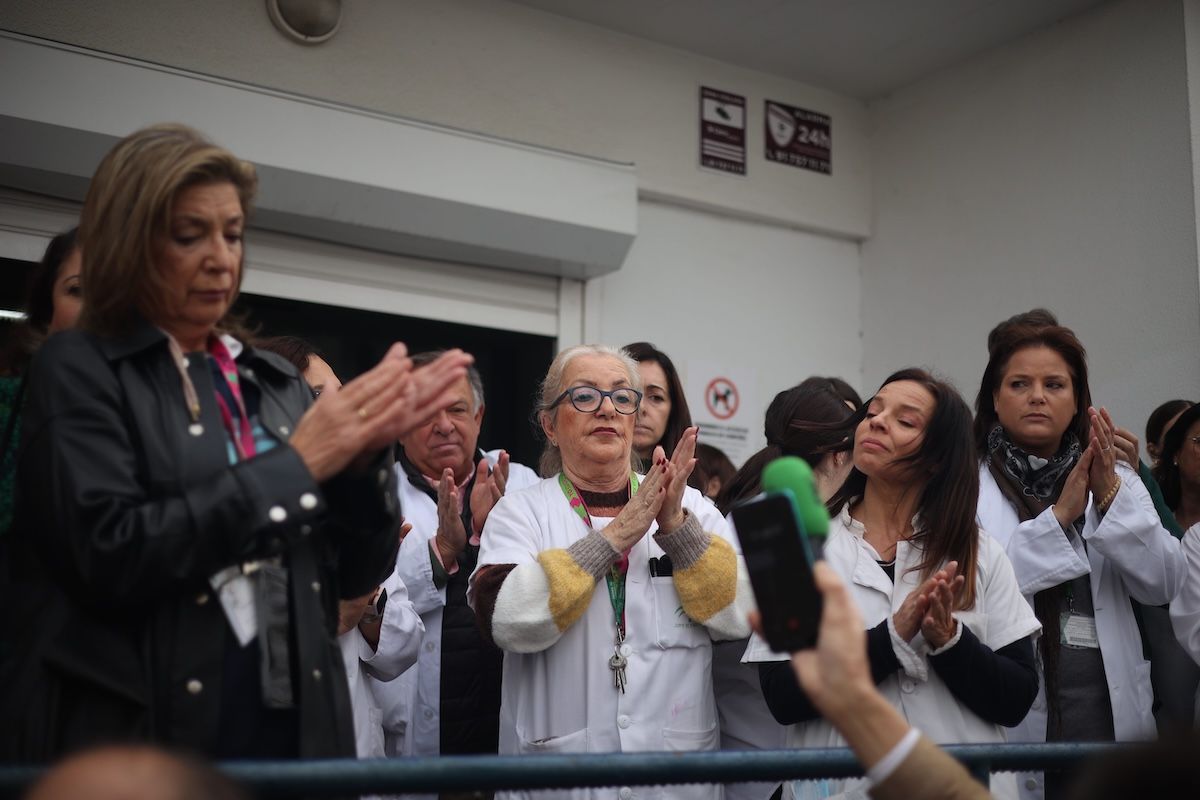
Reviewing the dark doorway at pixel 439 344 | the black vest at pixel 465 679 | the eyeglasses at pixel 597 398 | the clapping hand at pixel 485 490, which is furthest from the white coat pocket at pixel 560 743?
the dark doorway at pixel 439 344

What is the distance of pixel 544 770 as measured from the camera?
6.16ft

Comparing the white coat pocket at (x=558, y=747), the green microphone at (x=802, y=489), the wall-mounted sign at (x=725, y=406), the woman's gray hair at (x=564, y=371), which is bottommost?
the white coat pocket at (x=558, y=747)

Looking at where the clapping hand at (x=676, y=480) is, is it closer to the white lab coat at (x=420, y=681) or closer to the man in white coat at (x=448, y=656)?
the man in white coat at (x=448, y=656)

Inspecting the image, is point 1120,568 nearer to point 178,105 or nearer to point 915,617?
point 915,617

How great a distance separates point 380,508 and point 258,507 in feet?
1.04

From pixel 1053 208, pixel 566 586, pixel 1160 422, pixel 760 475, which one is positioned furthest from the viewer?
pixel 1053 208

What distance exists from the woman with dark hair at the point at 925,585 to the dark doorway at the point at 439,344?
276cm

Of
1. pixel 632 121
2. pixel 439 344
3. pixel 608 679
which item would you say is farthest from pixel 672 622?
pixel 632 121

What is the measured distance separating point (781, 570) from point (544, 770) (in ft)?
1.54

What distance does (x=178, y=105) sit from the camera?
489 centimetres

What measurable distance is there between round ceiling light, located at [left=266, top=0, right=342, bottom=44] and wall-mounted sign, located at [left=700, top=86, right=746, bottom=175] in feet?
6.60

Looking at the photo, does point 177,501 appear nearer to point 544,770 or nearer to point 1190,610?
point 544,770

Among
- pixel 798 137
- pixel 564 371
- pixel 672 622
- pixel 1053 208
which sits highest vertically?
pixel 798 137

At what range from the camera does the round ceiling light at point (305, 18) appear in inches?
212
